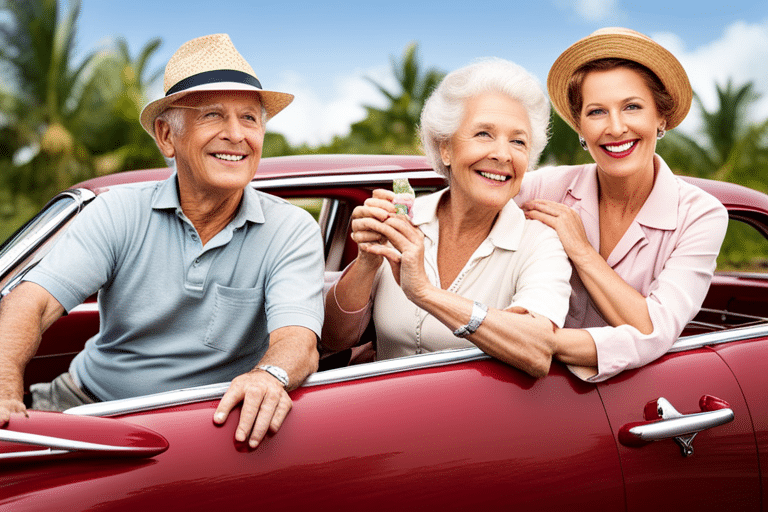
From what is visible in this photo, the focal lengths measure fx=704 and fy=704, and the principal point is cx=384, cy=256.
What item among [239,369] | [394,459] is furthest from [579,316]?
[239,369]

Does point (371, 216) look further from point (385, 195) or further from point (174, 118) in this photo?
point (174, 118)

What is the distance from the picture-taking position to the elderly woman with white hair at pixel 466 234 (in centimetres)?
212

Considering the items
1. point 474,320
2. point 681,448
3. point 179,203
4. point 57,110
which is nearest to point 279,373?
point 474,320

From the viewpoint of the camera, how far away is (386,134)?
24.1 m

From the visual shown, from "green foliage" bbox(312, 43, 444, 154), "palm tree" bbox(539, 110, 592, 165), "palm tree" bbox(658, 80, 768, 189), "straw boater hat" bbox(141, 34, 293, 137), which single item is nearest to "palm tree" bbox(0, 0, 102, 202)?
"green foliage" bbox(312, 43, 444, 154)

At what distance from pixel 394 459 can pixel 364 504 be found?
125mm

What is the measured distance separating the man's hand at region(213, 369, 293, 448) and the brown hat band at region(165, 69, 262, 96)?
0.97 meters

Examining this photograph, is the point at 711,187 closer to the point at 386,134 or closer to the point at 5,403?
the point at 5,403

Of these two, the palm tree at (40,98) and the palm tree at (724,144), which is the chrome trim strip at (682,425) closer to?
the palm tree at (40,98)

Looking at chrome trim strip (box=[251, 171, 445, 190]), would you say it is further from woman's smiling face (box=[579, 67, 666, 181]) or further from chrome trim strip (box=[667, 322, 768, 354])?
chrome trim strip (box=[667, 322, 768, 354])

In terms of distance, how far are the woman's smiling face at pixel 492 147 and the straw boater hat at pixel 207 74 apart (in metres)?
0.63

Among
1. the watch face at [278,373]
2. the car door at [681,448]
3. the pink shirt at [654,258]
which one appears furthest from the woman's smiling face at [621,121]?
the watch face at [278,373]

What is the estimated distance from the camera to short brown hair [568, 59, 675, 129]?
2407 mm

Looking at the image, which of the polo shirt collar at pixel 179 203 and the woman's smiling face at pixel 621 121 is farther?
the woman's smiling face at pixel 621 121
